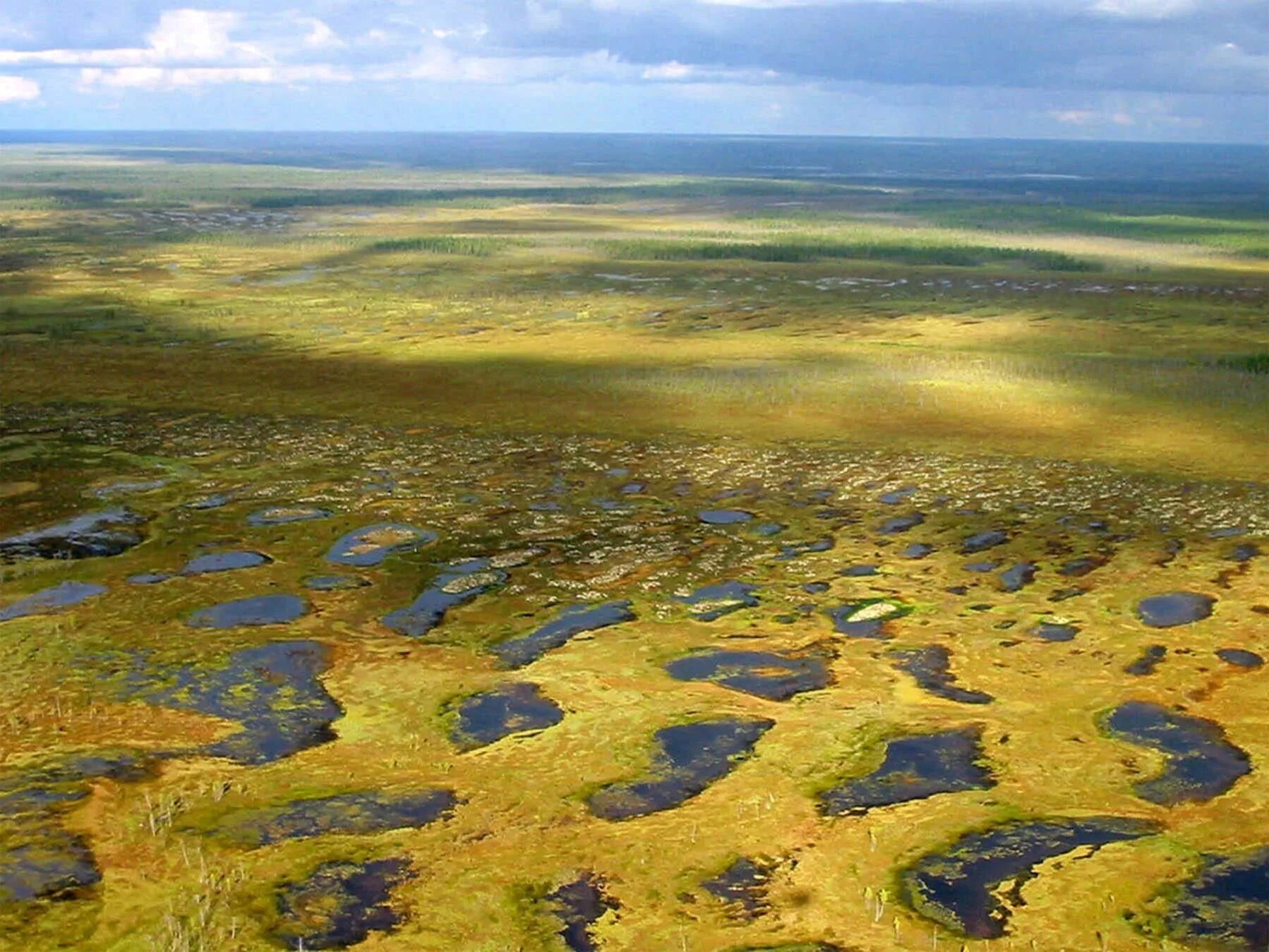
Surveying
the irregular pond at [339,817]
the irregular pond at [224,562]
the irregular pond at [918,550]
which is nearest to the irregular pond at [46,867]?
the irregular pond at [339,817]

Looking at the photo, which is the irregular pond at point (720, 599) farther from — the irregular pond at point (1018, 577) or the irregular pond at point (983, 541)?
the irregular pond at point (983, 541)

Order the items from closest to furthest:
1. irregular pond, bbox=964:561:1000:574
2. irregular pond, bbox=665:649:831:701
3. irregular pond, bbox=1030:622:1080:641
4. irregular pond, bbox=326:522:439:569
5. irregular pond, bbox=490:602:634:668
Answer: irregular pond, bbox=665:649:831:701, irregular pond, bbox=490:602:634:668, irregular pond, bbox=1030:622:1080:641, irregular pond, bbox=964:561:1000:574, irregular pond, bbox=326:522:439:569

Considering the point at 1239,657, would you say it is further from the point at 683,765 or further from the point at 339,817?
the point at 339,817

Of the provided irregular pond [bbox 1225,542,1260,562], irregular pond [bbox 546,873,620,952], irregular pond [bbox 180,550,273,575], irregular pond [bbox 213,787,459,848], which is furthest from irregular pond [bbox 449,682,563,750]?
irregular pond [bbox 1225,542,1260,562]

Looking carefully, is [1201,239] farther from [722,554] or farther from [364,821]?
[364,821]

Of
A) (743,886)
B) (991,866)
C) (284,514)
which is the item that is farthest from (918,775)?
(284,514)

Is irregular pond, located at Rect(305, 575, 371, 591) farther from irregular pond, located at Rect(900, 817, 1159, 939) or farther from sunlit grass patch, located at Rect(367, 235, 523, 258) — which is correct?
sunlit grass patch, located at Rect(367, 235, 523, 258)

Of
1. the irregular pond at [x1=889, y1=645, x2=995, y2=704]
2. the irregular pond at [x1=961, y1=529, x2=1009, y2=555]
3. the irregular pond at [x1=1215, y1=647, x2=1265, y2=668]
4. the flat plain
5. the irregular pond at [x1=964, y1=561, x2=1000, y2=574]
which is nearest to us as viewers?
the flat plain
